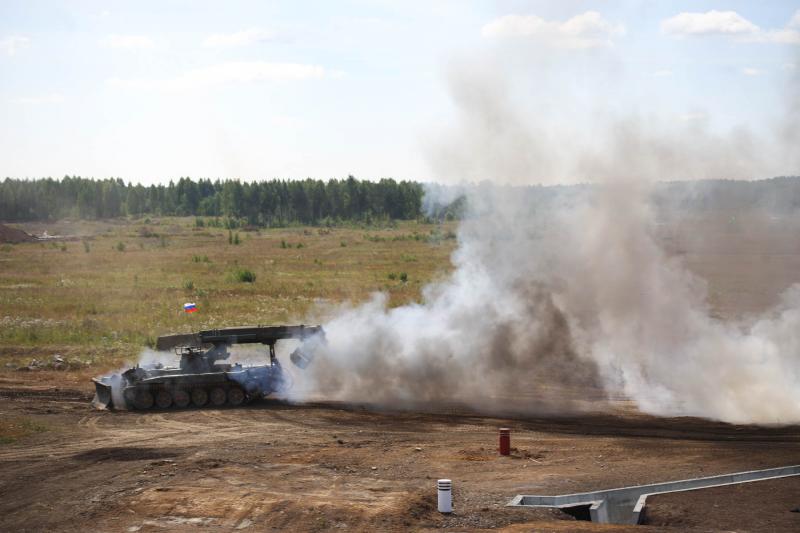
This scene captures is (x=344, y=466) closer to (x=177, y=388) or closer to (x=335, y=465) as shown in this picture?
(x=335, y=465)

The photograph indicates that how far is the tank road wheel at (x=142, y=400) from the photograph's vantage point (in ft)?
82.8

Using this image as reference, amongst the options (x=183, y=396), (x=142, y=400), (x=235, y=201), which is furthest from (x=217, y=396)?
(x=235, y=201)

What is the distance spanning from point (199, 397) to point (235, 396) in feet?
3.38

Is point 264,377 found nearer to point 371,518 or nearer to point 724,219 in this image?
point 371,518

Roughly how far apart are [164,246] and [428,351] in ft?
226

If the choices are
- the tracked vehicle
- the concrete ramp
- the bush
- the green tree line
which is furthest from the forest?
the concrete ramp

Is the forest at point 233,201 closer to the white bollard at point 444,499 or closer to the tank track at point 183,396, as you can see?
the tank track at point 183,396

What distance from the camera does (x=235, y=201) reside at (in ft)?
471

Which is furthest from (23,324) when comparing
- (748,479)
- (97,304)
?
(748,479)

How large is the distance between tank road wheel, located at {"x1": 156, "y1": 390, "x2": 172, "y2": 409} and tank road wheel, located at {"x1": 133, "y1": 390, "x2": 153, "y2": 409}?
224mm

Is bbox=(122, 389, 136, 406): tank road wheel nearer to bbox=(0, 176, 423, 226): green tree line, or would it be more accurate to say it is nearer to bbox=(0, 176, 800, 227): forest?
bbox=(0, 176, 800, 227): forest

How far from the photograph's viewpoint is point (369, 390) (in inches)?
1053

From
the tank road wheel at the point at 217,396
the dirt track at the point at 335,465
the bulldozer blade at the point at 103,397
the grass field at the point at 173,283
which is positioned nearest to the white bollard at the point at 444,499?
the dirt track at the point at 335,465

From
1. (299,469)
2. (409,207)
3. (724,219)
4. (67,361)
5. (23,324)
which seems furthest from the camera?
(409,207)
